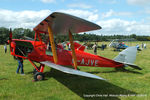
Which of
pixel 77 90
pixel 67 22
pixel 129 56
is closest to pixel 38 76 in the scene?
pixel 77 90

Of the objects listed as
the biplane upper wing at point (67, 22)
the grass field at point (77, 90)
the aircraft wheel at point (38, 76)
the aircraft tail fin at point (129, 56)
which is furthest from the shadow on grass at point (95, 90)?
the aircraft tail fin at point (129, 56)

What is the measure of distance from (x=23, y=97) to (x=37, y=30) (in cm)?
326

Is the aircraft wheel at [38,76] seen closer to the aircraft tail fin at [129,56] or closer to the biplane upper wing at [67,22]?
the biplane upper wing at [67,22]

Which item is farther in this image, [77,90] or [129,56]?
[129,56]

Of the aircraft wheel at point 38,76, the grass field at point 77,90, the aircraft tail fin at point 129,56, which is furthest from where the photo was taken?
the aircraft tail fin at point 129,56

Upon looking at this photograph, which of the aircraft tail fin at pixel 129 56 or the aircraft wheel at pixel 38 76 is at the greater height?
the aircraft tail fin at pixel 129 56

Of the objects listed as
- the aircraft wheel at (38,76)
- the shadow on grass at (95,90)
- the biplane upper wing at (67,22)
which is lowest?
Answer: the shadow on grass at (95,90)

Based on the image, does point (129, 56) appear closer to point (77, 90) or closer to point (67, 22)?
point (77, 90)

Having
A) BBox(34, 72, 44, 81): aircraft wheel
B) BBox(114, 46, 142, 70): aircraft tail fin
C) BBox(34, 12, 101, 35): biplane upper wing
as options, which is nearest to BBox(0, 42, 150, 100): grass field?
BBox(34, 72, 44, 81): aircraft wheel

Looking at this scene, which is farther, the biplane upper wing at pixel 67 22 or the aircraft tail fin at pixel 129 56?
the aircraft tail fin at pixel 129 56

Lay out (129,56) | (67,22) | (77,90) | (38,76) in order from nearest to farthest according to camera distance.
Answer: (67,22) < (77,90) < (38,76) < (129,56)

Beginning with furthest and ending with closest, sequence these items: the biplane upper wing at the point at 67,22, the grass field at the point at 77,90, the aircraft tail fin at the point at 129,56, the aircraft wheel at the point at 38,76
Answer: the aircraft tail fin at the point at 129,56, the aircraft wheel at the point at 38,76, the grass field at the point at 77,90, the biplane upper wing at the point at 67,22

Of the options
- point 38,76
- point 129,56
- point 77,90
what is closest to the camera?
point 77,90

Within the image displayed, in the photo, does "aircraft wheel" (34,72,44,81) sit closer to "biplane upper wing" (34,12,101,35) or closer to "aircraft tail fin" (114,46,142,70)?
"biplane upper wing" (34,12,101,35)
